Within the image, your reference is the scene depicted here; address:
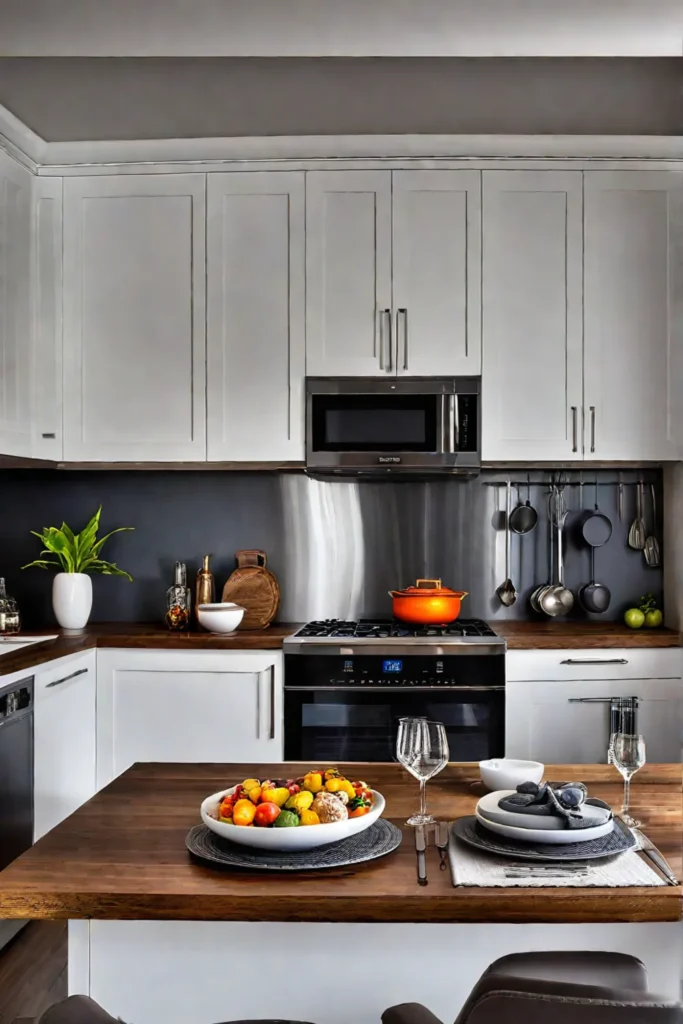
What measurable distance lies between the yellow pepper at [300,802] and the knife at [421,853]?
18cm

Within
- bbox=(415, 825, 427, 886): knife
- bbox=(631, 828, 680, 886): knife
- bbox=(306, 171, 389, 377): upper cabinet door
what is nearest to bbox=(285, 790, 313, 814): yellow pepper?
bbox=(415, 825, 427, 886): knife

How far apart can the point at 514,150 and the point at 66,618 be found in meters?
2.52

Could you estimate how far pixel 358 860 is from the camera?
137cm

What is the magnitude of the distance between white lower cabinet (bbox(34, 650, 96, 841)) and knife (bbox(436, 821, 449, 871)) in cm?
183

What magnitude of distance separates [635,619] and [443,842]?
8.14 feet

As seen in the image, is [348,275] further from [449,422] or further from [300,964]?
[300,964]

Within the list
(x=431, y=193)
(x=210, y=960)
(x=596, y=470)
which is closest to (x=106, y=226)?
(x=431, y=193)

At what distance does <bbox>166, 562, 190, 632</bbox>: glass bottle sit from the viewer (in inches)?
145

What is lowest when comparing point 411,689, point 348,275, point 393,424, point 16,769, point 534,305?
point 16,769

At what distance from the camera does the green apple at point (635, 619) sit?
3.71 m

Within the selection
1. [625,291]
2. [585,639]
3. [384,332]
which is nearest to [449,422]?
[384,332]

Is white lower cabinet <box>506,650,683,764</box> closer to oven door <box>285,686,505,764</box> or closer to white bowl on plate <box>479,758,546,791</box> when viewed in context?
oven door <box>285,686,505,764</box>

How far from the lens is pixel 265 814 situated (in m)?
1.38

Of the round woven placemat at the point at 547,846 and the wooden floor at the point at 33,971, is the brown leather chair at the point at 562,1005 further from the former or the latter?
the wooden floor at the point at 33,971
